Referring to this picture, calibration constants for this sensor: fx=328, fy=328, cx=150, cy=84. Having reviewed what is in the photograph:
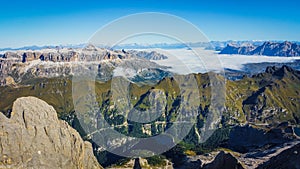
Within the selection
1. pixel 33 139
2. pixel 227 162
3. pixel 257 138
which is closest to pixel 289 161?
pixel 227 162

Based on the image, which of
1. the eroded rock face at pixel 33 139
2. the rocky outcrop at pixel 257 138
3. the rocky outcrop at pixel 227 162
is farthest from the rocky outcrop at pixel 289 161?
the rocky outcrop at pixel 257 138

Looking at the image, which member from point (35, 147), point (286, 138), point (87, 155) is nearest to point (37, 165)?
point (35, 147)

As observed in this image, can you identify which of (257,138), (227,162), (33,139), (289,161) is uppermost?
(289,161)

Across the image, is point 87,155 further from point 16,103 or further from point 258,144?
point 258,144

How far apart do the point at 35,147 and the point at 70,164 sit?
1125 centimetres

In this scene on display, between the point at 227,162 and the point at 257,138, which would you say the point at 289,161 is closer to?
the point at 227,162

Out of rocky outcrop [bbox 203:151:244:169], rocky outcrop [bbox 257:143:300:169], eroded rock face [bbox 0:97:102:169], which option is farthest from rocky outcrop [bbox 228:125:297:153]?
eroded rock face [bbox 0:97:102:169]

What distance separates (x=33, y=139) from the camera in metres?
78.9

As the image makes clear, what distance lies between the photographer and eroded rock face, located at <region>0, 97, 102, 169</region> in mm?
75500

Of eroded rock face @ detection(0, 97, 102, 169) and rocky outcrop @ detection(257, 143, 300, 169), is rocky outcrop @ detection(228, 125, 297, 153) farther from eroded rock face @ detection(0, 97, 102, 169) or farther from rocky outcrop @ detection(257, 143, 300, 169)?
eroded rock face @ detection(0, 97, 102, 169)

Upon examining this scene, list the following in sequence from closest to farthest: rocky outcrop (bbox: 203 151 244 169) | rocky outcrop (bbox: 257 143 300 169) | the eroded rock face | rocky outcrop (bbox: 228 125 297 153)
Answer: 1. rocky outcrop (bbox: 257 143 300 169)
2. rocky outcrop (bbox: 203 151 244 169)
3. the eroded rock face
4. rocky outcrop (bbox: 228 125 297 153)

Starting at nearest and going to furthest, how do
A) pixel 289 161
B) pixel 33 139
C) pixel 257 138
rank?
1. pixel 289 161
2. pixel 33 139
3. pixel 257 138

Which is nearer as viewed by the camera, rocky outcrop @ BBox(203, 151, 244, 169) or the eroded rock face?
rocky outcrop @ BBox(203, 151, 244, 169)

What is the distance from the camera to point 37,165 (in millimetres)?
76750
